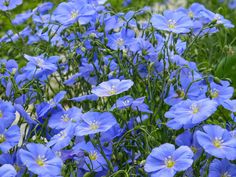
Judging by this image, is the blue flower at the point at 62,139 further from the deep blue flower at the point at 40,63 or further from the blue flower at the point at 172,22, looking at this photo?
the blue flower at the point at 172,22

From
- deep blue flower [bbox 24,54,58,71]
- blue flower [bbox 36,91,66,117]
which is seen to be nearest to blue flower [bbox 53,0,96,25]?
deep blue flower [bbox 24,54,58,71]

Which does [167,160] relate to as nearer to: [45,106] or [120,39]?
[45,106]

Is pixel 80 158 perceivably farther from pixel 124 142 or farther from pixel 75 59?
pixel 75 59

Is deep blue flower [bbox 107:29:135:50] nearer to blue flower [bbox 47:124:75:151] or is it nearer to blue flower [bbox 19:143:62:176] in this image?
blue flower [bbox 47:124:75:151]

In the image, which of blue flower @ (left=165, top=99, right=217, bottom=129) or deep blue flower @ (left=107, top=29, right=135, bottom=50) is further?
deep blue flower @ (left=107, top=29, right=135, bottom=50)

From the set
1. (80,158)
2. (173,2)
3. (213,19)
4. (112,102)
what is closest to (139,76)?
(112,102)
